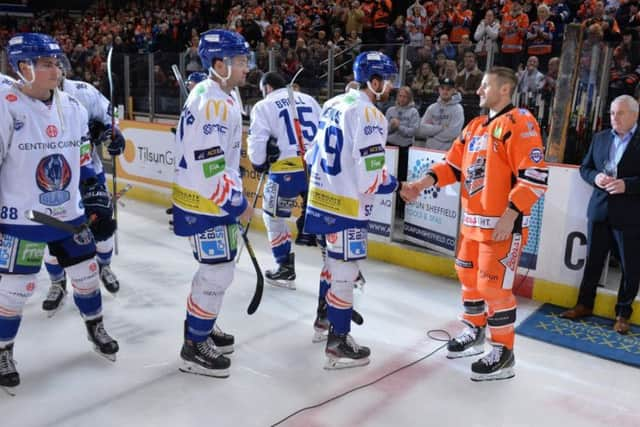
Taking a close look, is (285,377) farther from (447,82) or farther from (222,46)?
(447,82)

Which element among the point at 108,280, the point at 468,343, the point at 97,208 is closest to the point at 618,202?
the point at 468,343

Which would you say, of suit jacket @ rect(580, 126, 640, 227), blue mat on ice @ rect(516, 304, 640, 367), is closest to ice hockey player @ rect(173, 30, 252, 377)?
blue mat on ice @ rect(516, 304, 640, 367)

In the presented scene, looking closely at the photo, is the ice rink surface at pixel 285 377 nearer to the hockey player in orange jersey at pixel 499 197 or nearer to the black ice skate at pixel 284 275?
the black ice skate at pixel 284 275

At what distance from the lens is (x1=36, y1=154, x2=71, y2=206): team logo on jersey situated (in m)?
2.85

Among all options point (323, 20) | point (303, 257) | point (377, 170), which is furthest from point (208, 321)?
point (323, 20)

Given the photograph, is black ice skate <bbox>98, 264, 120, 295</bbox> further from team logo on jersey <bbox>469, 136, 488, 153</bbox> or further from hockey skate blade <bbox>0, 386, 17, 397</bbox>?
team logo on jersey <bbox>469, 136, 488, 153</bbox>

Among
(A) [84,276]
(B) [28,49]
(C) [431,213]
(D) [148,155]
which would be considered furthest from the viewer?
(D) [148,155]

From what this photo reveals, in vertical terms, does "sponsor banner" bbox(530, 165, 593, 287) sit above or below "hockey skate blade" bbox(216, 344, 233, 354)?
above

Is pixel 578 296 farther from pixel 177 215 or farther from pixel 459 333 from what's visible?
pixel 177 215

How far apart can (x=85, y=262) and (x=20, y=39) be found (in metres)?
1.17

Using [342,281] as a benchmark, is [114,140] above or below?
above

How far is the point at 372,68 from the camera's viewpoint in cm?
316

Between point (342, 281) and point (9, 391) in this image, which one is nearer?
point (9, 391)

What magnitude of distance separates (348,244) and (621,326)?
2.05 m
